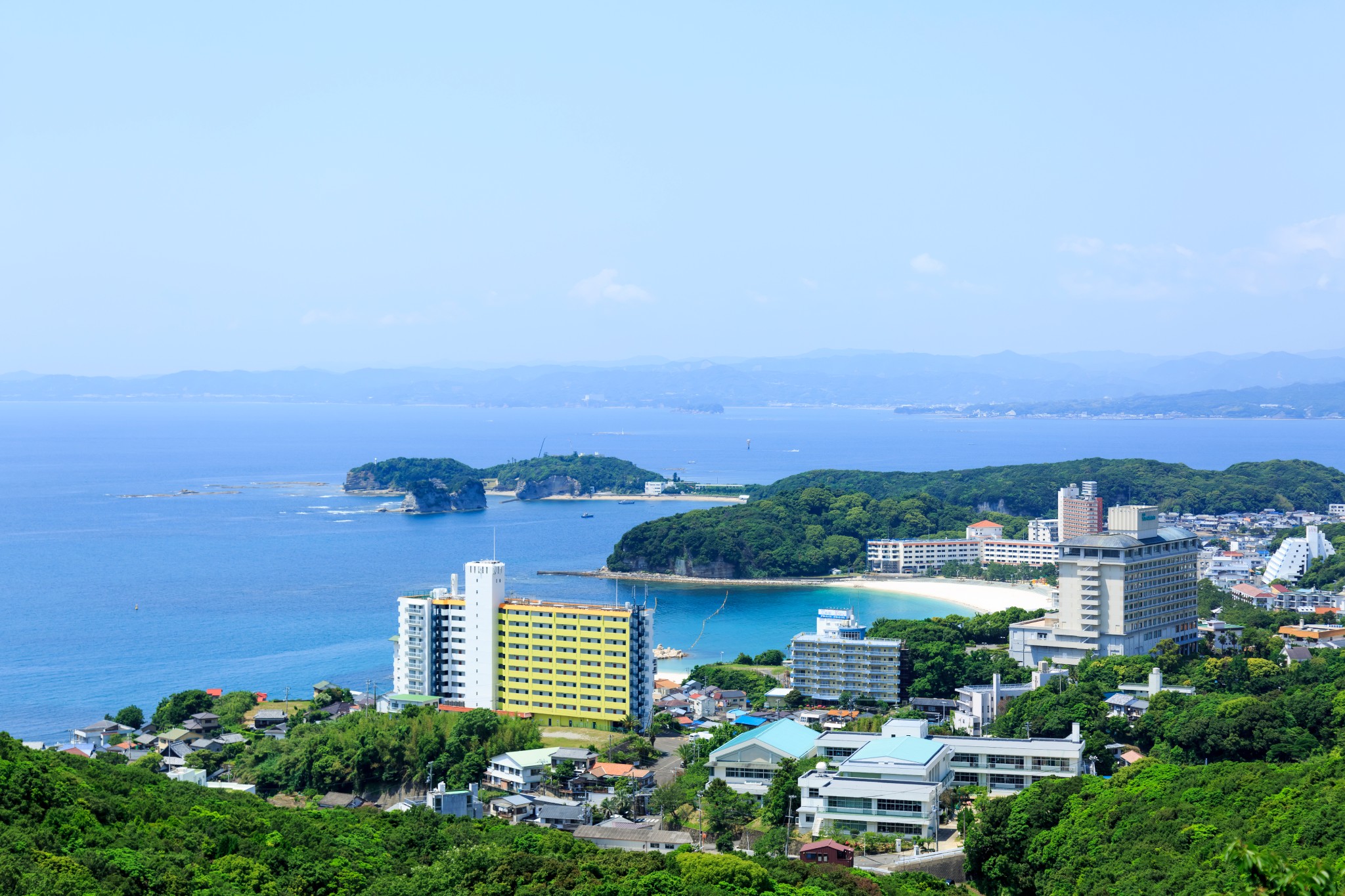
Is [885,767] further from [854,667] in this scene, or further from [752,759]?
[854,667]

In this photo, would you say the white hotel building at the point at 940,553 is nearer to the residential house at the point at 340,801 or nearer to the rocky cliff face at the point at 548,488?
the residential house at the point at 340,801

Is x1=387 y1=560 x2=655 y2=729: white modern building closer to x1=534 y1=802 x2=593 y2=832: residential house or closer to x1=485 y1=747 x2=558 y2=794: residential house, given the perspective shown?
x1=485 y1=747 x2=558 y2=794: residential house

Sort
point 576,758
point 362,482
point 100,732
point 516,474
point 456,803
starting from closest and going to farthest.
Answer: point 456,803 → point 576,758 → point 100,732 → point 362,482 → point 516,474

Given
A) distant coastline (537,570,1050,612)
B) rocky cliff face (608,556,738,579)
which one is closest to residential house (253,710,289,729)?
distant coastline (537,570,1050,612)

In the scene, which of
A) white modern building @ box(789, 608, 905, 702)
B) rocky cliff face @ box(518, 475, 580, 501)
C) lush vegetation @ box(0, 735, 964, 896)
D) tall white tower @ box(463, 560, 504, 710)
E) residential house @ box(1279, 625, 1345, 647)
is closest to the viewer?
lush vegetation @ box(0, 735, 964, 896)

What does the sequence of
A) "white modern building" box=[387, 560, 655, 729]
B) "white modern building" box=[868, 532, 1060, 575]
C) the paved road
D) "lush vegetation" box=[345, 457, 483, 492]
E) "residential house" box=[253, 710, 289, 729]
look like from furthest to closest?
"lush vegetation" box=[345, 457, 483, 492]
"white modern building" box=[868, 532, 1060, 575]
"residential house" box=[253, 710, 289, 729]
"white modern building" box=[387, 560, 655, 729]
the paved road

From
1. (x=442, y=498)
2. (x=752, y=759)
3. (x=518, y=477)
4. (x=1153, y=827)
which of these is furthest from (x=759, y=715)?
(x=518, y=477)

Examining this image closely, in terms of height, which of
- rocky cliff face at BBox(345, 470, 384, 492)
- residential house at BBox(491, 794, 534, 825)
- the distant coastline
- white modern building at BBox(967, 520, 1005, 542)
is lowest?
the distant coastline
